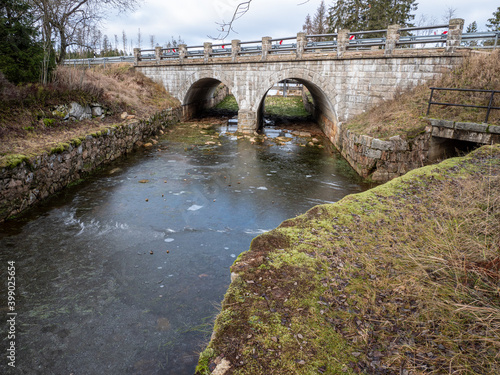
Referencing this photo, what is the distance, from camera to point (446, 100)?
11.9 meters

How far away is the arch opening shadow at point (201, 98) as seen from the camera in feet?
78.8

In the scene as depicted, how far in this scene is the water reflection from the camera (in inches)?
165

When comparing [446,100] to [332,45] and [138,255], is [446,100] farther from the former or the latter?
[138,255]

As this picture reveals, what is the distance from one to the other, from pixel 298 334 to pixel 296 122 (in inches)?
920

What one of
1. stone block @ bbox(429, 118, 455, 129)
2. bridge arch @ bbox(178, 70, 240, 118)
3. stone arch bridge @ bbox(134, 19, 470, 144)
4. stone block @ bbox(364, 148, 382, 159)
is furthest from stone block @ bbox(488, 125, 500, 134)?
bridge arch @ bbox(178, 70, 240, 118)

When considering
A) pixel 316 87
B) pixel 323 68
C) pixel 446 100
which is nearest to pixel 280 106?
pixel 316 87

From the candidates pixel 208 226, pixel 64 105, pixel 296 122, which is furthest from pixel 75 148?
pixel 296 122

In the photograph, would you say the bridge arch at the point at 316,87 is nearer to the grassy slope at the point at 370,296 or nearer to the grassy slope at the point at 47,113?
the grassy slope at the point at 47,113

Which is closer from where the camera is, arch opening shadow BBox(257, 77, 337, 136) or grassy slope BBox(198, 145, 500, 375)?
grassy slope BBox(198, 145, 500, 375)

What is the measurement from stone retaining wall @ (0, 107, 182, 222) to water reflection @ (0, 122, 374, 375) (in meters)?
0.42

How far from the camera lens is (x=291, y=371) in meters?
2.54

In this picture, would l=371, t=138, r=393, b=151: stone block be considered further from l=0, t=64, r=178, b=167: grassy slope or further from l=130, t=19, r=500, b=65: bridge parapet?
l=0, t=64, r=178, b=167: grassy slope

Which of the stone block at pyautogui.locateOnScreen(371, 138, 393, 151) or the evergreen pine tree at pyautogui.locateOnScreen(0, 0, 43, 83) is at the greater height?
the evergreen pine tree at pyautogui.locateOnScreen(0, 0, 43, 83)

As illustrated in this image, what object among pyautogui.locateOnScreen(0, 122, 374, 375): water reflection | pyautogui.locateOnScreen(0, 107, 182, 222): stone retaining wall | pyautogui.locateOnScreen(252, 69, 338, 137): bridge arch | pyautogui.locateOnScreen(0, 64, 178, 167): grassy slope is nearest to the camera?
pyautogui.locateOnScreen(0, 122, 374, 375): water reflection
